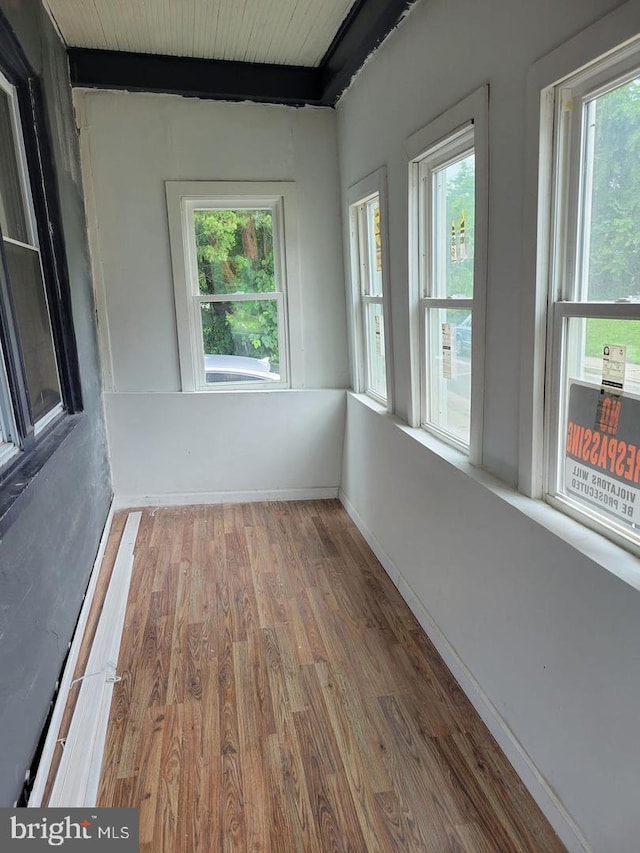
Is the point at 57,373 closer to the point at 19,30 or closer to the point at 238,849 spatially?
the point at 19,30

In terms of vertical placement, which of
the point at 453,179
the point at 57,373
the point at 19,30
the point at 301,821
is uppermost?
the point at 19,30

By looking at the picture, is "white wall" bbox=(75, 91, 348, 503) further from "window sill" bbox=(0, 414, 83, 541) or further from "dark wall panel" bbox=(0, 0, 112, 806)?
"window sill" bbox=(0, 414, 83, 541)

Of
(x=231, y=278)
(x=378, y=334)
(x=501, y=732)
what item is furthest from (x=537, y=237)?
(x=231, y=278)

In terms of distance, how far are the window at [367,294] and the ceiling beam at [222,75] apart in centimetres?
70

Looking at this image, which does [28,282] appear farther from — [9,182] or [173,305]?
[173,305]

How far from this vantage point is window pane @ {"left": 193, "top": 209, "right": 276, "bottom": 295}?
403 cm

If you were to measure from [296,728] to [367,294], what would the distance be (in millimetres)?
2642

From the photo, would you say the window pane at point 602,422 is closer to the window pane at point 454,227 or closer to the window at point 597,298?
the window at point 597,298

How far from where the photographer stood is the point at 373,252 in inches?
143

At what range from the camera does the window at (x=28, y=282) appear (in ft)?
6.57

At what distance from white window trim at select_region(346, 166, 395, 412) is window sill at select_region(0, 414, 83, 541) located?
5.58 feet

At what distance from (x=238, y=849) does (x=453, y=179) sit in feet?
8.24

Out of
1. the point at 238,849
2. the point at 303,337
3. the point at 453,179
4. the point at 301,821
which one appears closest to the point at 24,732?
the point at 238,849

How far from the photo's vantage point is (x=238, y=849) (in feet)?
5.36
